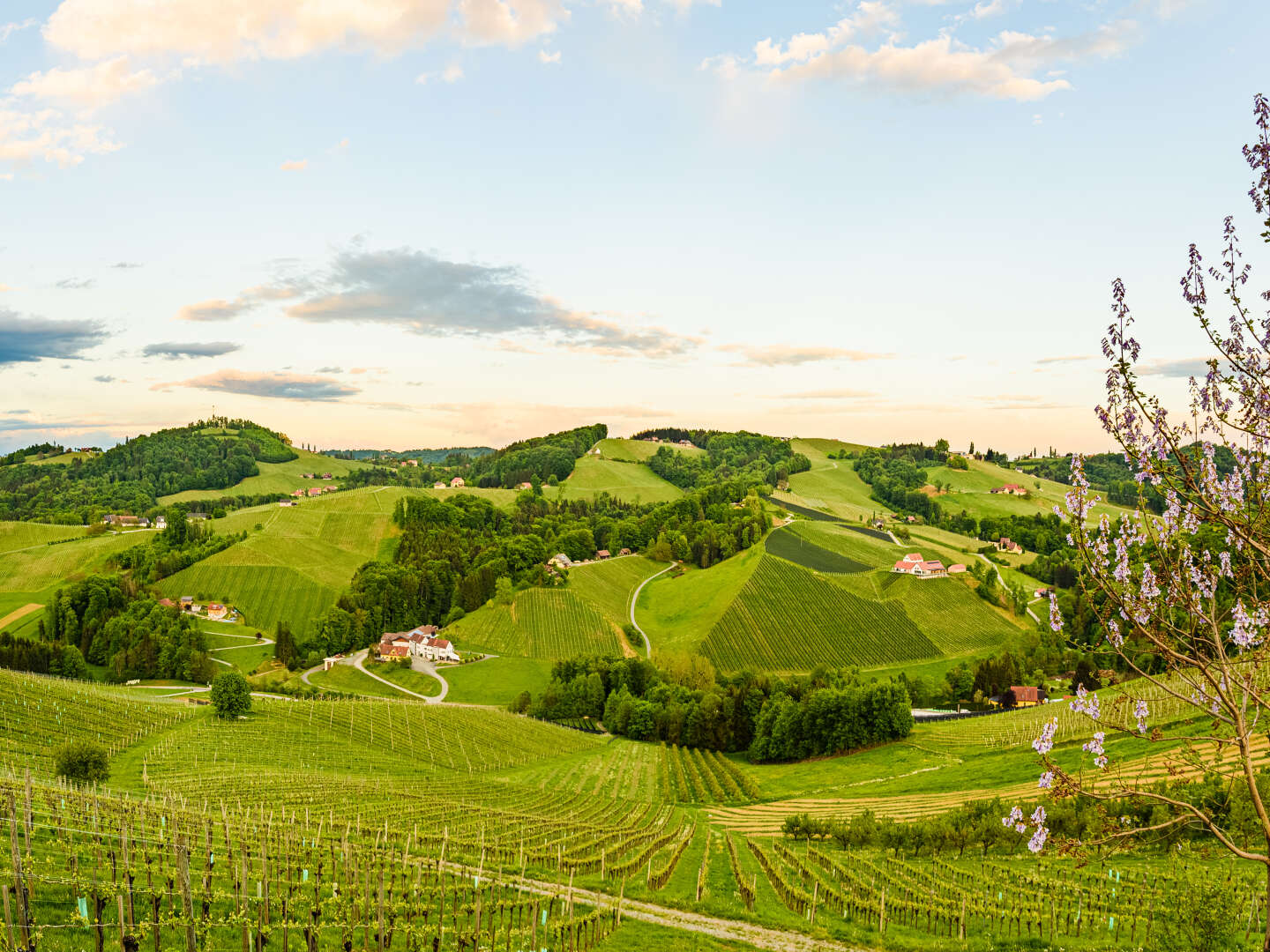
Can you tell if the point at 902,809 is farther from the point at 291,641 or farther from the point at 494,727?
the point at 291,641

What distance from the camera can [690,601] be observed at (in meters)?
146

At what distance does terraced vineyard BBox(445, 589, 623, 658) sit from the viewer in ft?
426

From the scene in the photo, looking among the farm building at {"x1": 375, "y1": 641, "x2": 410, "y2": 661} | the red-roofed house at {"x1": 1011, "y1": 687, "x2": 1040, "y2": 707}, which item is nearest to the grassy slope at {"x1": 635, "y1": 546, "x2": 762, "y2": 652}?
the farm building at {"x1": 375, "y1": 641, "x2": 410, "y2": 661}

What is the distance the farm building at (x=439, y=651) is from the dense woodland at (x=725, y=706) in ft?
83.4

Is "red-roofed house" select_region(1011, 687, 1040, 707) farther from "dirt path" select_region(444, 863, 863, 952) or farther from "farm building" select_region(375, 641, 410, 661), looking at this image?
"farm building" select_region(375, 641, 410, 661)

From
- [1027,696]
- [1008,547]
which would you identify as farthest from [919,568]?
[1008,547]

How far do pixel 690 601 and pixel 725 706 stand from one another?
179 feet

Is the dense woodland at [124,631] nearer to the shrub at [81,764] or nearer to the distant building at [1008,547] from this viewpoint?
the shrub at [81,764]

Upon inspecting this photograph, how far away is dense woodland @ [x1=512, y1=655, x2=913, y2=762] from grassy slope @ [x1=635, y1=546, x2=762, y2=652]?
16.9m

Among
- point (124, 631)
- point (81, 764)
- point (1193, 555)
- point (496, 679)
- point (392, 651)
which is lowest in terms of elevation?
point (496, 679)

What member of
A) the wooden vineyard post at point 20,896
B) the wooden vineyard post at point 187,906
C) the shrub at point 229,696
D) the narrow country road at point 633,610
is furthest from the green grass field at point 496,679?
the wooden vineyard post at point 20,896

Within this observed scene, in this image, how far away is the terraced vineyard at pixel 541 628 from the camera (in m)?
130

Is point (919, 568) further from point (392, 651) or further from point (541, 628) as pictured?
point (392, 651)

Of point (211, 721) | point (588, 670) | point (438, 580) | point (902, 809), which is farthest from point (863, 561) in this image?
point (211, 721)
